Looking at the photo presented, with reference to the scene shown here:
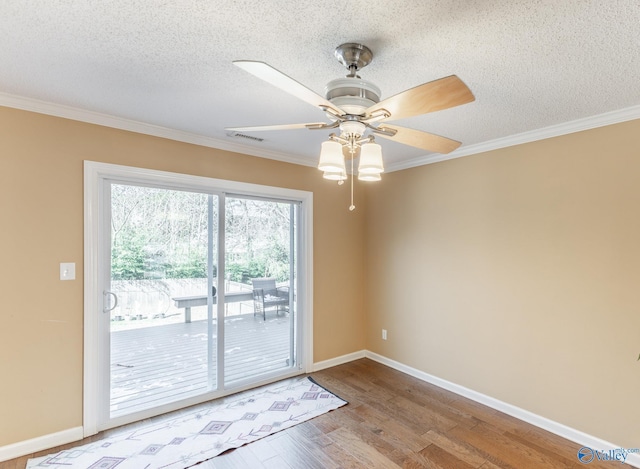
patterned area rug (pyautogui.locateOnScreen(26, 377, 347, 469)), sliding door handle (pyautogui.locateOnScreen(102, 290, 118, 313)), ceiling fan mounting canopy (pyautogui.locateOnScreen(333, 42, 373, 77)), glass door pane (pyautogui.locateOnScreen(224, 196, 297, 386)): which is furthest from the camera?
glass door pane (pyautogui.locateOnScreen(224, 196, 297, 386))

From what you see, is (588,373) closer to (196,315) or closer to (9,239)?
(196,315)

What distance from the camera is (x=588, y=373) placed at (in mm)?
2473

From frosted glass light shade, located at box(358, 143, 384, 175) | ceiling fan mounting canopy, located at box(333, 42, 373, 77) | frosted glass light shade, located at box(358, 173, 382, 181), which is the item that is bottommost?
frosted glass light shade, located at box(358, 173, 382, 181)

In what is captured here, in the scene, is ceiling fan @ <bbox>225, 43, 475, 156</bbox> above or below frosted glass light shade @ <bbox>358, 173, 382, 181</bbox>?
above

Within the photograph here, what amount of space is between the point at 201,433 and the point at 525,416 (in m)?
2.75

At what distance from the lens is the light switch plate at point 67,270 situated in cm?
242

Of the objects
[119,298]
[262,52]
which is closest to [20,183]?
[119,298]

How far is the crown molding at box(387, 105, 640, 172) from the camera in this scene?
2338 millimetres

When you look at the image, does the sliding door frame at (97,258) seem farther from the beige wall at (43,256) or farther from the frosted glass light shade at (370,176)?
the frosted glass light shade at (370,176)

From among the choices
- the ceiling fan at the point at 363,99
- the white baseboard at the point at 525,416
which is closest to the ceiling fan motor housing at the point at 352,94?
the ceiling fan at the point at 363,99

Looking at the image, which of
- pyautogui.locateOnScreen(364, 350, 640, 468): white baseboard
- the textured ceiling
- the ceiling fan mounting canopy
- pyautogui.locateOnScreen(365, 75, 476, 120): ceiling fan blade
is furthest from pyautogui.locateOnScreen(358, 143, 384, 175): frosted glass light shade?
pyautogui.locateOnScreen(364, 350, 640, 468): white baseboard

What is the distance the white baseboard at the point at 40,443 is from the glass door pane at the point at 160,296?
264mm

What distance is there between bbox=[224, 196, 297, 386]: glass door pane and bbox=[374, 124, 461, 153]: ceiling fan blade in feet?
6.69

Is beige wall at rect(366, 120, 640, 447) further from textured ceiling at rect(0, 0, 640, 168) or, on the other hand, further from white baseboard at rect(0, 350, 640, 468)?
textured ceiling at rect(0, 0, 640, 168)
